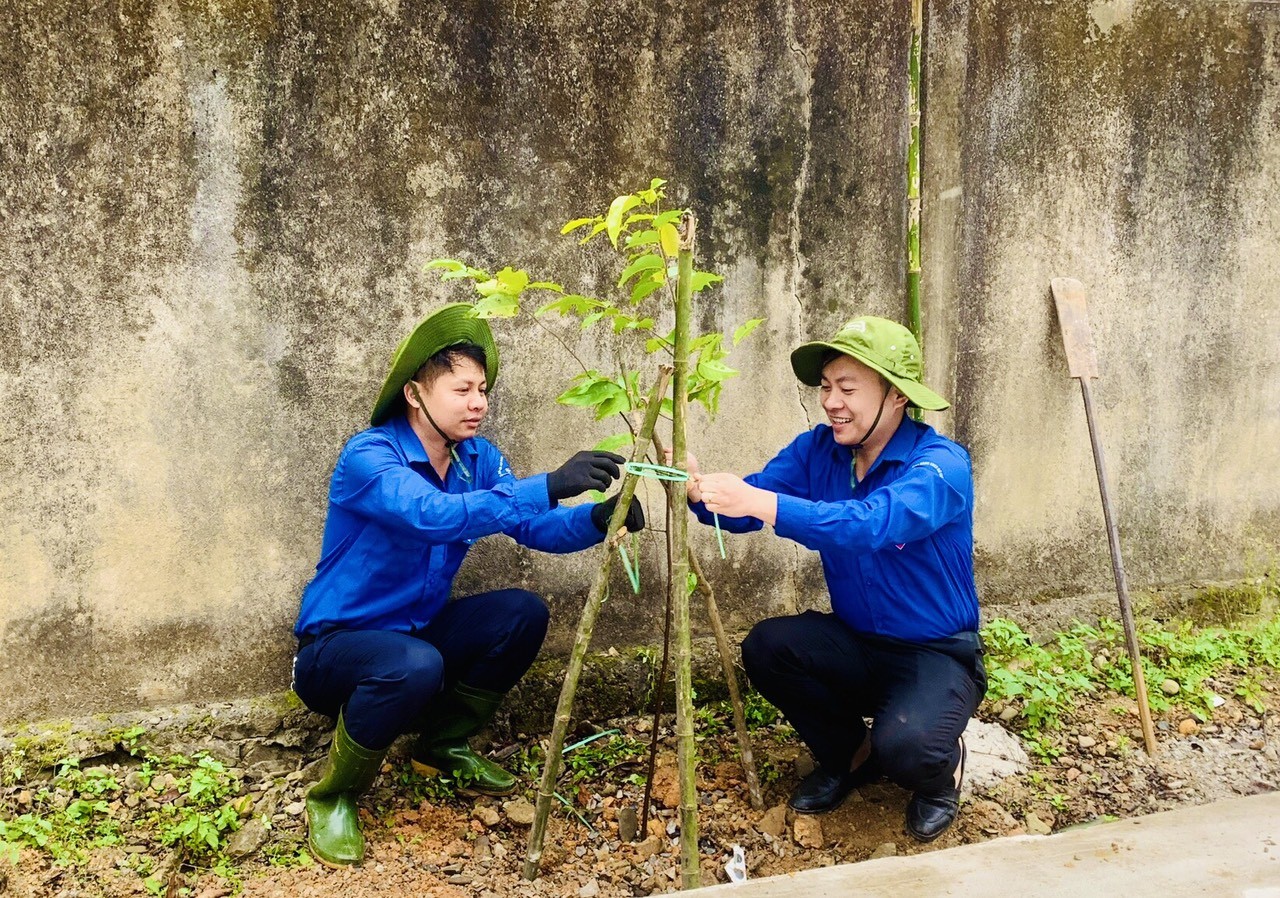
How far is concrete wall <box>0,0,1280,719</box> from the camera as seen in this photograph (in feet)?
11.1

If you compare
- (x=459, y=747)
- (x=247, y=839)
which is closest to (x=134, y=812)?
(x=247, y=839)

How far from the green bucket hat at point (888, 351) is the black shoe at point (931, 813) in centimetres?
129

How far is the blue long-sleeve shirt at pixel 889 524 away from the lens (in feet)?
10.3

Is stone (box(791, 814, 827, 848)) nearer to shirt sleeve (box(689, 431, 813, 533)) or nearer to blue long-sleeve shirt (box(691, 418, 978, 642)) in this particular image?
blue long-sleeve shirt (box(691, 418, 978, 642))

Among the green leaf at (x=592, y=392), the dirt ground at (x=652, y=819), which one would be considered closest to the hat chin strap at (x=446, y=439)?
the green leaf at (x=592, y=392)

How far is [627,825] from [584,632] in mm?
889

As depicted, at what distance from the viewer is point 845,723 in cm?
362

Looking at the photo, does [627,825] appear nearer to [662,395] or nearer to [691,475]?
[691,475]

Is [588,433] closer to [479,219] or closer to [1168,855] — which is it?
[479,219]

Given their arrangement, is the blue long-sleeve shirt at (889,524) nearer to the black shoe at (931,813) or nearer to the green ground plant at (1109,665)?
the black shoe at (931,813)

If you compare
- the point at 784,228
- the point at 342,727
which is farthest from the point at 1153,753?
the point at 342,727

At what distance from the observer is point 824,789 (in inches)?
141

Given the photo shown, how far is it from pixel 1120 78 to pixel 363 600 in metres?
3.71

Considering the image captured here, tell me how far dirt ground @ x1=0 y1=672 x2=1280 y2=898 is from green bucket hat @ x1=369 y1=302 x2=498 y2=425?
1345 millimetres
